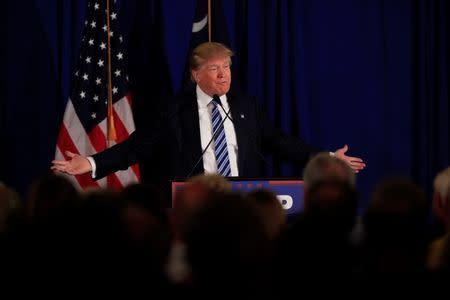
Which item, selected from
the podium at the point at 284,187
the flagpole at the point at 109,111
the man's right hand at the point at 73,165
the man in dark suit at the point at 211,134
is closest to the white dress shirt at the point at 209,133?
the man in dark suit at the point at 211,134

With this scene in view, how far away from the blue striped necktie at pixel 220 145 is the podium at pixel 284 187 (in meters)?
1.07

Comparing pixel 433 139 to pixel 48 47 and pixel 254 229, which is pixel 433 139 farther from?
pixel 254 229

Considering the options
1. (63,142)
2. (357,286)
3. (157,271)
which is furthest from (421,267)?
(63,142)

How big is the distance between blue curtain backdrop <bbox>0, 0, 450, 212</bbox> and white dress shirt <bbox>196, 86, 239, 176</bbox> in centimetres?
67

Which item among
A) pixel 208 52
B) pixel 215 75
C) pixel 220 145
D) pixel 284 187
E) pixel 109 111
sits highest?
pixel 208 52

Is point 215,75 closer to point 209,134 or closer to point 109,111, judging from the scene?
point 209,134

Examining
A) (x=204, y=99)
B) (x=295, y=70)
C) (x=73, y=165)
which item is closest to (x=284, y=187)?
(x=73, y=165)

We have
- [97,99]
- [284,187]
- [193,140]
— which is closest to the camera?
[284,187]

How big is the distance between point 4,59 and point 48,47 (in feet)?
1.04

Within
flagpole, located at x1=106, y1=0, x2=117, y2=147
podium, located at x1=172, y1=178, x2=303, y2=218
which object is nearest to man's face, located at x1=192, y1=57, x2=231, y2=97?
flagpole, located at x1=106, y1=0, x2=117, y2=147

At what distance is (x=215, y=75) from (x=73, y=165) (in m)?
1.07

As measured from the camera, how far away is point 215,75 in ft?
16.7

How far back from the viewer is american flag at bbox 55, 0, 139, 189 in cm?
549

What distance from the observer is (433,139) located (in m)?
6.19
